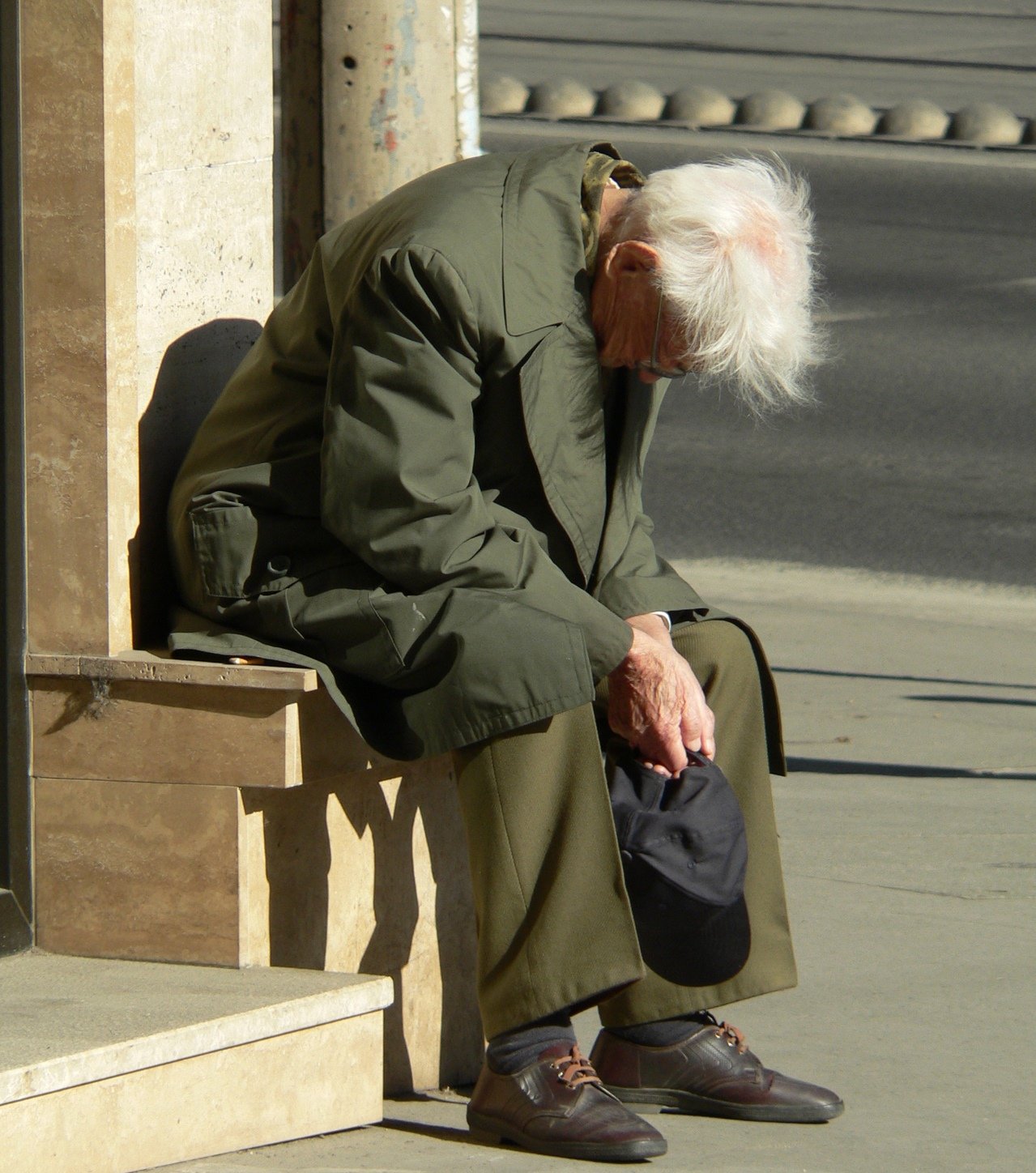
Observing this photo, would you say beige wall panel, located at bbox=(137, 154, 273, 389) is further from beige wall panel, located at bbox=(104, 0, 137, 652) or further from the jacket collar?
the jacket collar

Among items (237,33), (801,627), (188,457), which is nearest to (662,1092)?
(188,457)

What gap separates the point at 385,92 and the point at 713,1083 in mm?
1819

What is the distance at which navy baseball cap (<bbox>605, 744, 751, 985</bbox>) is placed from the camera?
3168mm

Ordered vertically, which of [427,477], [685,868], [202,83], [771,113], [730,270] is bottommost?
[685,868]

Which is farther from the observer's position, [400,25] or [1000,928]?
[1000,928]

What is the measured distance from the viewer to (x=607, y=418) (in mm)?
3471

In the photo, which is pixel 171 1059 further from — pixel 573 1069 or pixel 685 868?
pixel 685 868

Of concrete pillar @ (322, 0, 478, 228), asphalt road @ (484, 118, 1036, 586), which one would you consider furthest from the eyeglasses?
asphalt road @ (484, 118, 1036, 586)

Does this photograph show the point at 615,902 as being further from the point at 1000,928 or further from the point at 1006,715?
the point at 1006,715

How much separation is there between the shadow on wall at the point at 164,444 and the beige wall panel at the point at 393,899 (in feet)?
1.23

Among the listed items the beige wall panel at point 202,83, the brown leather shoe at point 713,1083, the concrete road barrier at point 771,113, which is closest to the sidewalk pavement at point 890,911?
the brown leather shoe at point 713,1083

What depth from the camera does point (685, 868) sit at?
317 cm

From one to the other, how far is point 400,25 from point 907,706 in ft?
10.2

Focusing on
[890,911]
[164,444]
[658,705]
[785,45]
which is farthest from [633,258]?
[785,45]
